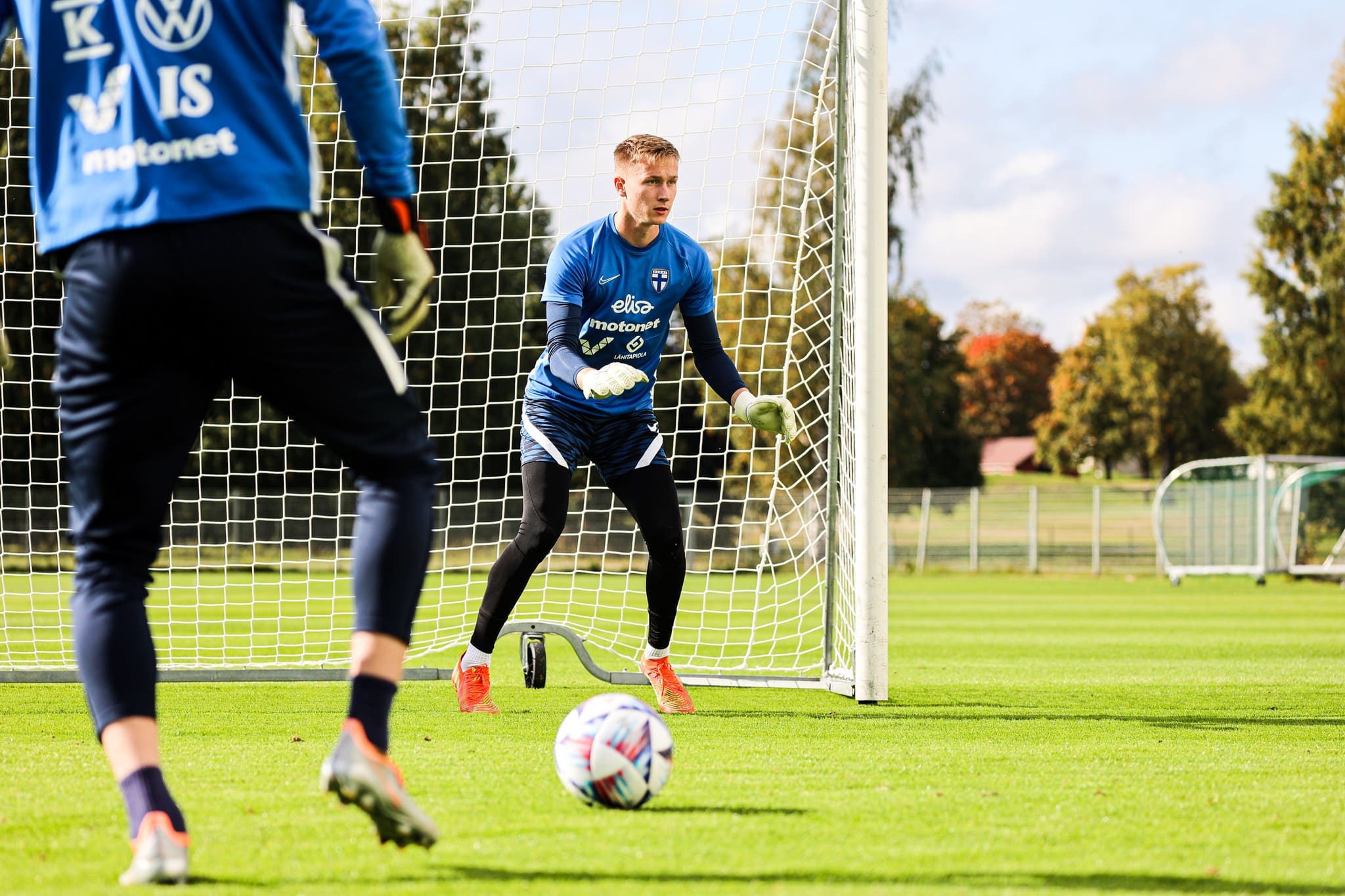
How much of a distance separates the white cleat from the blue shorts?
3044mm

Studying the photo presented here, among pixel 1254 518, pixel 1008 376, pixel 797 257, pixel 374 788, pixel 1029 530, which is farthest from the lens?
pixel 1008 376

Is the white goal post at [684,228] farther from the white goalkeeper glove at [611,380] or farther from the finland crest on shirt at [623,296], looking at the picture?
the white goalkeeper glove at [611,380]

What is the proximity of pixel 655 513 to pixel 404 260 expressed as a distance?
9.55 feet

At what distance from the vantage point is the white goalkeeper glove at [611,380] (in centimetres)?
432

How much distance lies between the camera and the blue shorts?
5.38 meters

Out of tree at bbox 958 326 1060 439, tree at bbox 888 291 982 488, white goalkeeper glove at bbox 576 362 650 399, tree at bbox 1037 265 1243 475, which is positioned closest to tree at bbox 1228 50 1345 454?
tree at bbox 888 291 982 488

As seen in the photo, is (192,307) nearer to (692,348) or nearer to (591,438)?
(591,438)

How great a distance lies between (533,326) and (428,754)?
1214 centimetres

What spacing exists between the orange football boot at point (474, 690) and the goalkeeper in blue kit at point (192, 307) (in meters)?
2.85

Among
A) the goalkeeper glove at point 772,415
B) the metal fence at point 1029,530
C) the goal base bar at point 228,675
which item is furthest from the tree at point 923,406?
the goalkeeper glove at point 772,415

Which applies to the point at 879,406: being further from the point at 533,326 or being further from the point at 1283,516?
the point at 1283,516

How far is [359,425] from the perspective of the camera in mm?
2465

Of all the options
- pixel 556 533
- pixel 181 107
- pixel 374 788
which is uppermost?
pixel 181 107

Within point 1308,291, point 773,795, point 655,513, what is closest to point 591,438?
point 655,513
